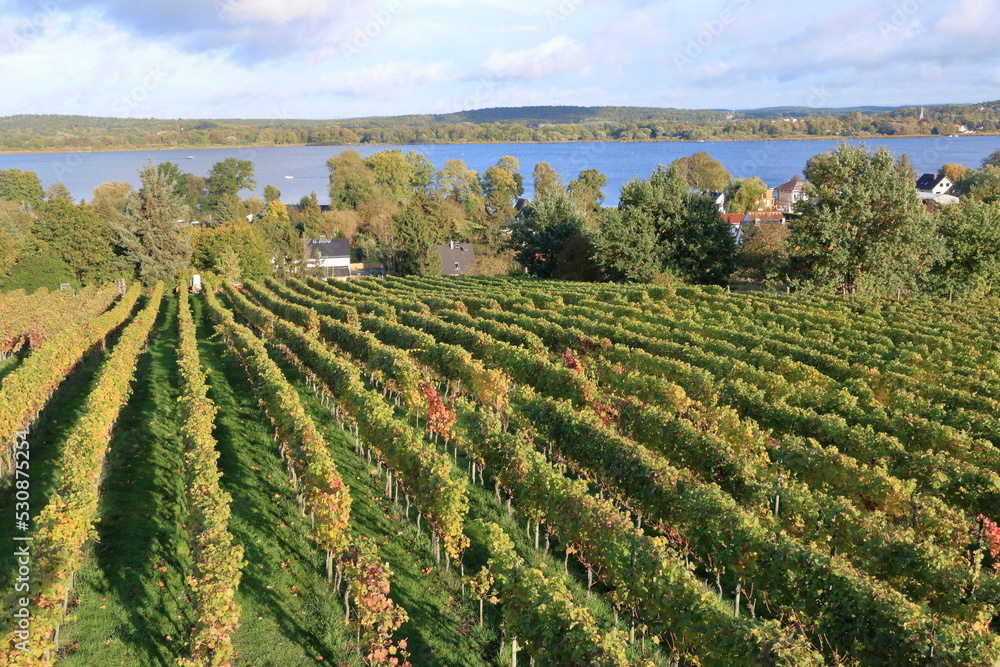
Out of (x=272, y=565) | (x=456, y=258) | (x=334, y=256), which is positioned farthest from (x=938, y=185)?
(x=272, y=565)

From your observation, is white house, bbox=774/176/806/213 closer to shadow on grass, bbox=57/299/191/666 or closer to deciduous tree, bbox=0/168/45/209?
shadow on grass, bbox=57/299/191/666

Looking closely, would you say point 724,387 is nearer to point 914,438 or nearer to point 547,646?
point 914,438

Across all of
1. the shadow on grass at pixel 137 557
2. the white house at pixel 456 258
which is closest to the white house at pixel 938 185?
the white house at pixel 456 258

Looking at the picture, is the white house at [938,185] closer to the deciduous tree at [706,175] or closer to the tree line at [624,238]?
the tree line at [624,238]

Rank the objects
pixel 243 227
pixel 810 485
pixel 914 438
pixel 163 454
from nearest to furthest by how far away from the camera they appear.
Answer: pixel 810 485, pixel 914 438, pixel 163 454, pixel 243 227

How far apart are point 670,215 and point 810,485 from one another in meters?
39.5

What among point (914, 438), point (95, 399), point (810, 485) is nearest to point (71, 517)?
point (95, 399)

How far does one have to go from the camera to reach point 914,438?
15.0m

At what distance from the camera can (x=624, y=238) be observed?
48.9m

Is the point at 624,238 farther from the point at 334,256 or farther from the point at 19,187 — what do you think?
the point at 19,187

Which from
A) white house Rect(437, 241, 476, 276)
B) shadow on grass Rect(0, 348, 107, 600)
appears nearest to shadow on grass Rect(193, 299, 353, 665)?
shadow on grass Rect(0, 348, 107, 600)

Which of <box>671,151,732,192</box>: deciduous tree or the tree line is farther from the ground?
<box>671,151,732,192</box>: deciduous tree

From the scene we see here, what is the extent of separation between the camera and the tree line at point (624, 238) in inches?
1647

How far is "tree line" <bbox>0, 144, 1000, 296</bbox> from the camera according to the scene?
41844 mm
